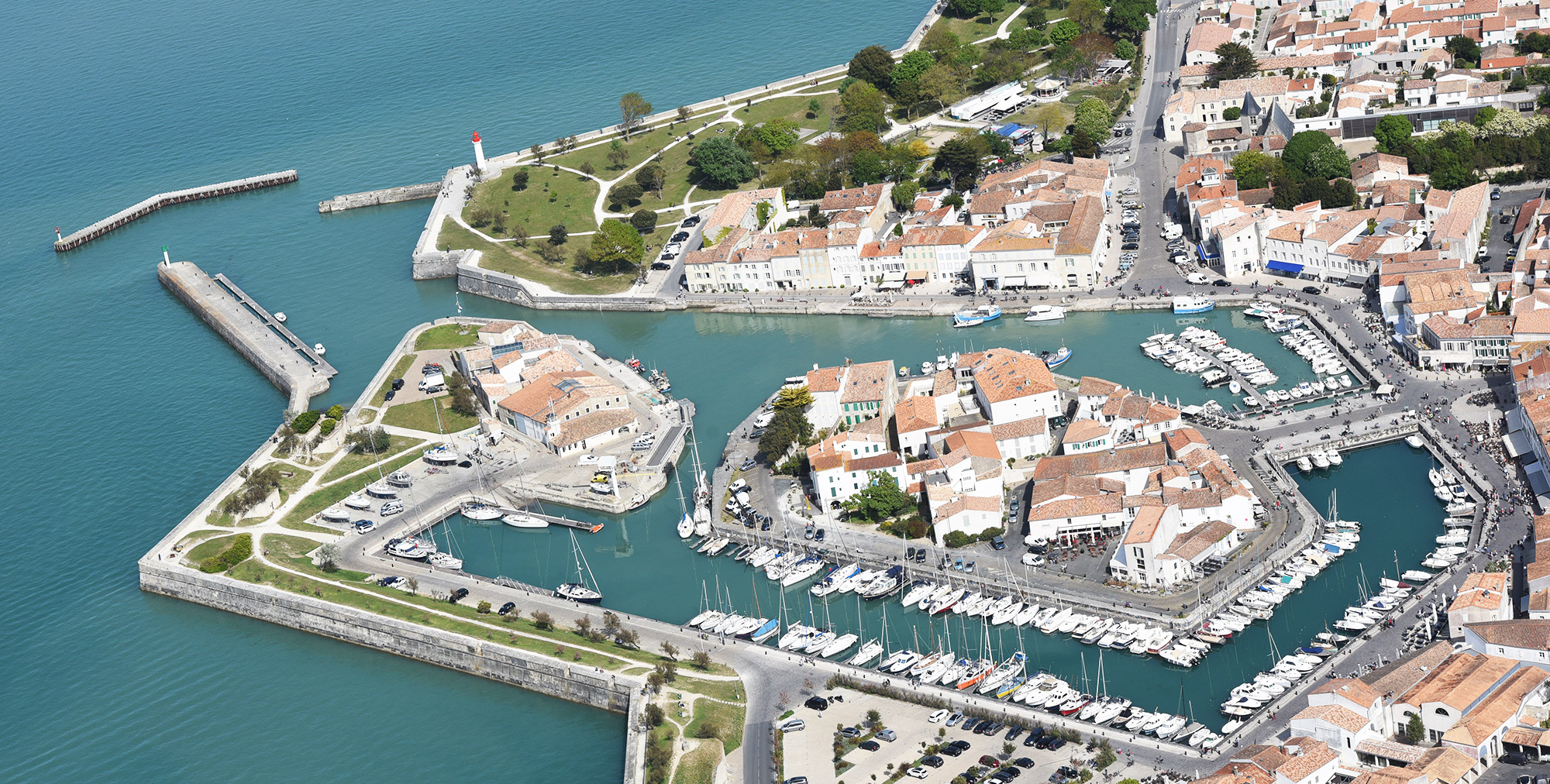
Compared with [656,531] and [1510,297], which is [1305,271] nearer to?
[1510,297]

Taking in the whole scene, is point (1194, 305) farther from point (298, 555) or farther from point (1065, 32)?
point (298, 555)

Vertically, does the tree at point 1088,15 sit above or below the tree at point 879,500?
above

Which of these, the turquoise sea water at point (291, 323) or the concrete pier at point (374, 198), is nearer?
the turquoise sea water at point (291, 323)

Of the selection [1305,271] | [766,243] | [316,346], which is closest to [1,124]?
[316,346]

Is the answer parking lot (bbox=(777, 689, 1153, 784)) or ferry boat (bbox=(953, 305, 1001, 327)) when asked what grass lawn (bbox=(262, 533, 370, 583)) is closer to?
parking lot (bbox=(777, 689, 1153, 784))

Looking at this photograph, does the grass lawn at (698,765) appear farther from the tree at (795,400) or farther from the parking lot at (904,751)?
the tree at (795,400)

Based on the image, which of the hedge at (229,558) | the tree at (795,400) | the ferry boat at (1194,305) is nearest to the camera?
the hedge at (229,558)

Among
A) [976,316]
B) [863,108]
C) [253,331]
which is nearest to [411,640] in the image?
[976,316]

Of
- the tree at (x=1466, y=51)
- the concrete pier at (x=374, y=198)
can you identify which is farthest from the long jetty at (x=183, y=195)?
the tree at (x=1466, y=51)
